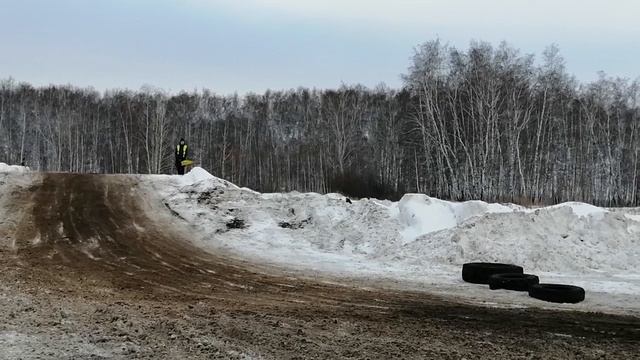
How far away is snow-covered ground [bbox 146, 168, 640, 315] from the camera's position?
44.3ft

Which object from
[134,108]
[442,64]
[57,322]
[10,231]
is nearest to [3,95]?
[134,108]

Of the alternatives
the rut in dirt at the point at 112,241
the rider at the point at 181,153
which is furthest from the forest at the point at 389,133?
the rut in dirt at the point at 112,241

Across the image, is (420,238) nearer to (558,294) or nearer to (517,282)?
(517,282)

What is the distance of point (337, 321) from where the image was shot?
793 centimetres

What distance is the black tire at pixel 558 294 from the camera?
34.2 feet

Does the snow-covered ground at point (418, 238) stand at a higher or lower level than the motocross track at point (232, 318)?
higher

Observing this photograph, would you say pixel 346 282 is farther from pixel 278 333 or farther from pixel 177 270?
pixel 278 333

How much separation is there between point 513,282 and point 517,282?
89 millimetres

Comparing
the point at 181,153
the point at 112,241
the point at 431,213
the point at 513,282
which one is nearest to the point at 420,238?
the point at 431,213

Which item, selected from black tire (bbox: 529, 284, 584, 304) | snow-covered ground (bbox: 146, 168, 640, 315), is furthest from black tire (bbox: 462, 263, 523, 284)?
black tire (bbox: 529, 284, 584, 304)

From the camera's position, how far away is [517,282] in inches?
465

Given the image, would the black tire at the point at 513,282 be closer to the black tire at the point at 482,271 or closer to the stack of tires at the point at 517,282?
the stack of tires at the point at 517,282

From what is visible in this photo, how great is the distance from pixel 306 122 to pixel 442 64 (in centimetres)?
2310

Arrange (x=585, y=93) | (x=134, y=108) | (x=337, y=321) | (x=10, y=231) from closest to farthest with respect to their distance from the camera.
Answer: (x=337, y=321) → (x=10, y=231) → (x=585, y=93) → (x=134, y=108)
